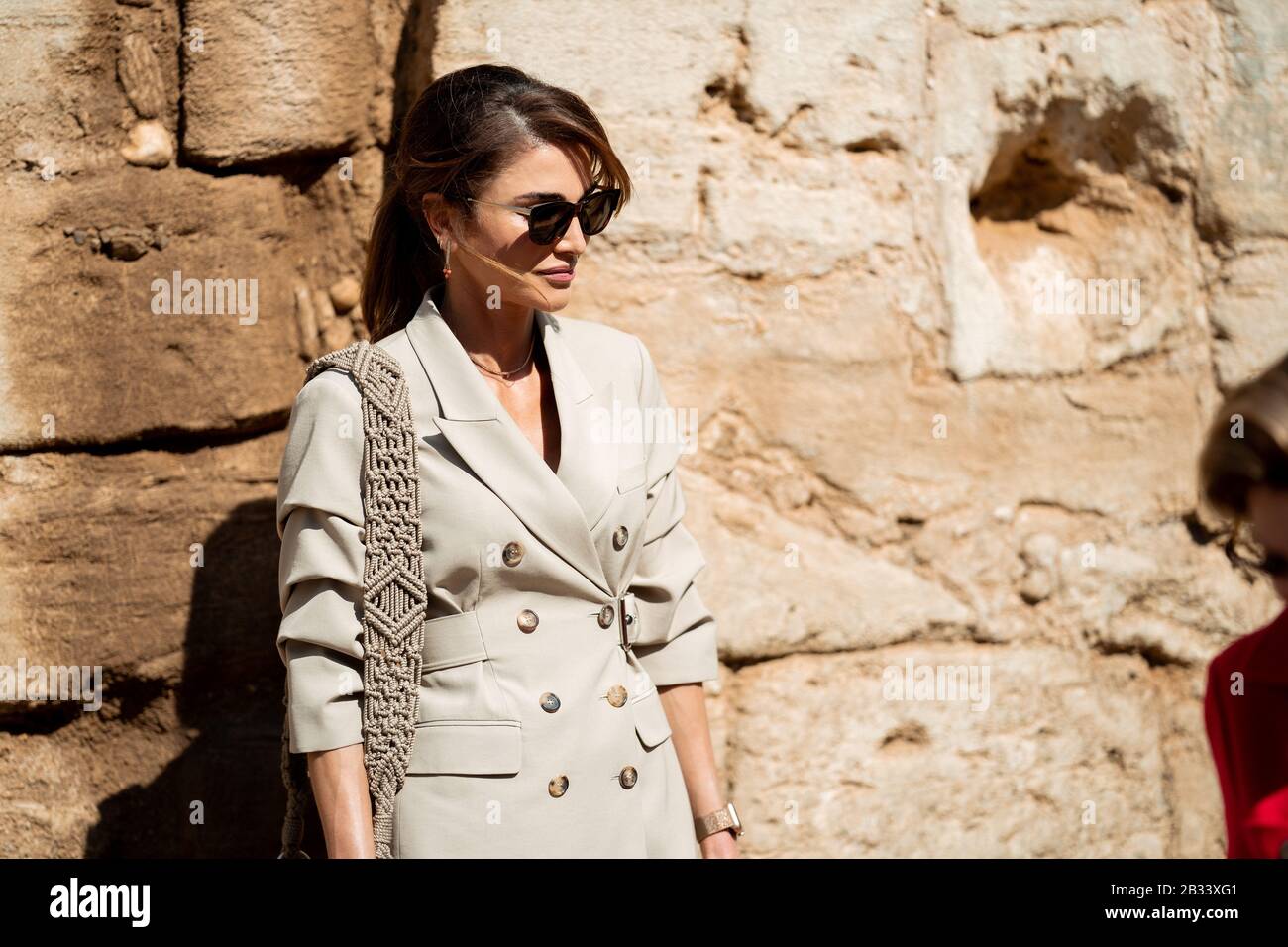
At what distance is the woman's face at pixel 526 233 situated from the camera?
85.0 inches

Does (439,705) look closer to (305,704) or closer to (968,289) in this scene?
(305,704)

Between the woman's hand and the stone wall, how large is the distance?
2.30 feet

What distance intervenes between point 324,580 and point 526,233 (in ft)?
2.16

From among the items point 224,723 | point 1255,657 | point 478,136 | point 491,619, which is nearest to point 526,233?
point 478,136

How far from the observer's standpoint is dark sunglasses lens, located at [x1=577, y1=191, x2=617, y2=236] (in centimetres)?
219

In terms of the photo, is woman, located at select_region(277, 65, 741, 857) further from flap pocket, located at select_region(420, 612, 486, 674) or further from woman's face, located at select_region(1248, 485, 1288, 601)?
woman's face, located at select_region(1248, 485, 1288, 601)

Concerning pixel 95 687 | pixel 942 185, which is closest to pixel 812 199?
pixel 942 185

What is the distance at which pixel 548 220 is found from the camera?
7.05 feet

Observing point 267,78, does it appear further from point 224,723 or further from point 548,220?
point 224,723
